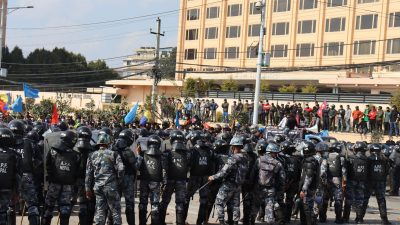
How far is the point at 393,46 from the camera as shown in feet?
172

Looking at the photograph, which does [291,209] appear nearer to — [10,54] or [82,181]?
[82,181]

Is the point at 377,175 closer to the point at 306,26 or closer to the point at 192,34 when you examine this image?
the point at 306,26

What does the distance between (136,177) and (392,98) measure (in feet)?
85.0

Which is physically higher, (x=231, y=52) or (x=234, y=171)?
(x=231, y=52)

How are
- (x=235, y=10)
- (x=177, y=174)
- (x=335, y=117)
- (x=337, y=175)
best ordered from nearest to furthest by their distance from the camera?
(x=177, y=174) < (x=337, y=175) < (x=335, y=117) < (x=235, y=10)

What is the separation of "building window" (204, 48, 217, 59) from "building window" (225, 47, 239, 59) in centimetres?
181

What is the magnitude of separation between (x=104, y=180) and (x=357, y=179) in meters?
6.52

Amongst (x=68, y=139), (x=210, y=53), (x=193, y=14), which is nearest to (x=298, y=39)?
(x=210, y=53)

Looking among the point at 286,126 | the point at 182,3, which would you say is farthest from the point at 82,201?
the point at 182,3

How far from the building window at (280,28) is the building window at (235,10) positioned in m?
5.51

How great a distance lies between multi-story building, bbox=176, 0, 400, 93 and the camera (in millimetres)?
52531

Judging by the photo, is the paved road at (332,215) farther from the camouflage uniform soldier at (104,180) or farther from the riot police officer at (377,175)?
the camouflage uniform soldier at (104,180)

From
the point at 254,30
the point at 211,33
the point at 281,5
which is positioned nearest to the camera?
Result: the point at 281,5

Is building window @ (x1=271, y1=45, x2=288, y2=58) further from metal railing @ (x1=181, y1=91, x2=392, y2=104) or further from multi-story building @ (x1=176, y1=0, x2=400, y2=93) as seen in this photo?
metal railing @ (x1=181, y1=91, x2=392, y2=104)
